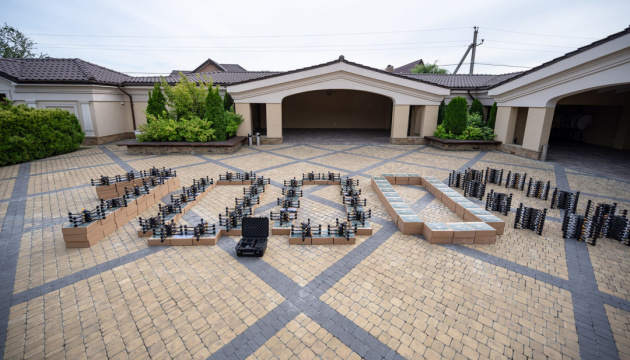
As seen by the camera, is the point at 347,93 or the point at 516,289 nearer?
the point at 516,289

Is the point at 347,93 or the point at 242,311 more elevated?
the point at 347,93

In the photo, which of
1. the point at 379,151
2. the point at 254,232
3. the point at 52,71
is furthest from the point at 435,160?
the point at 52,71

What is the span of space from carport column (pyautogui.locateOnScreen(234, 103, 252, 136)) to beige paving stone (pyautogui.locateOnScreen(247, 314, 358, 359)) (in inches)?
737

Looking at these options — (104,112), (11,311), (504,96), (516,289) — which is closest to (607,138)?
(504,96)

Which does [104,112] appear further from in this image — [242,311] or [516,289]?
[516,289]

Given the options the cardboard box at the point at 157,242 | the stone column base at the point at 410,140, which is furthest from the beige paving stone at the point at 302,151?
the cardboard box at the point at 157,242

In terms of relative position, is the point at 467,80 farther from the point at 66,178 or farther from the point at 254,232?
the point at 66,178

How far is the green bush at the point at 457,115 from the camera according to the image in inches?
790

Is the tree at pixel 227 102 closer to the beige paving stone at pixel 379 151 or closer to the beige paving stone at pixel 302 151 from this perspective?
the beige paving stone at pixel 302 151

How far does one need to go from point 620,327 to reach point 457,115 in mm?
17888

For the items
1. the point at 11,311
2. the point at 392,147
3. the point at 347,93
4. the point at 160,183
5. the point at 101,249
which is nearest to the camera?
the point at 11,311

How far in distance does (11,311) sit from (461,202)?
10931 millimetres

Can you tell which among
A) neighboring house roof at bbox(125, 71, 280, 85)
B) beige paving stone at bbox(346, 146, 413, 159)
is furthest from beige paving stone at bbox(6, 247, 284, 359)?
neighboring house roof at bbox(125, 71, 280, 85)

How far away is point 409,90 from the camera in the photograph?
21.2 metres
